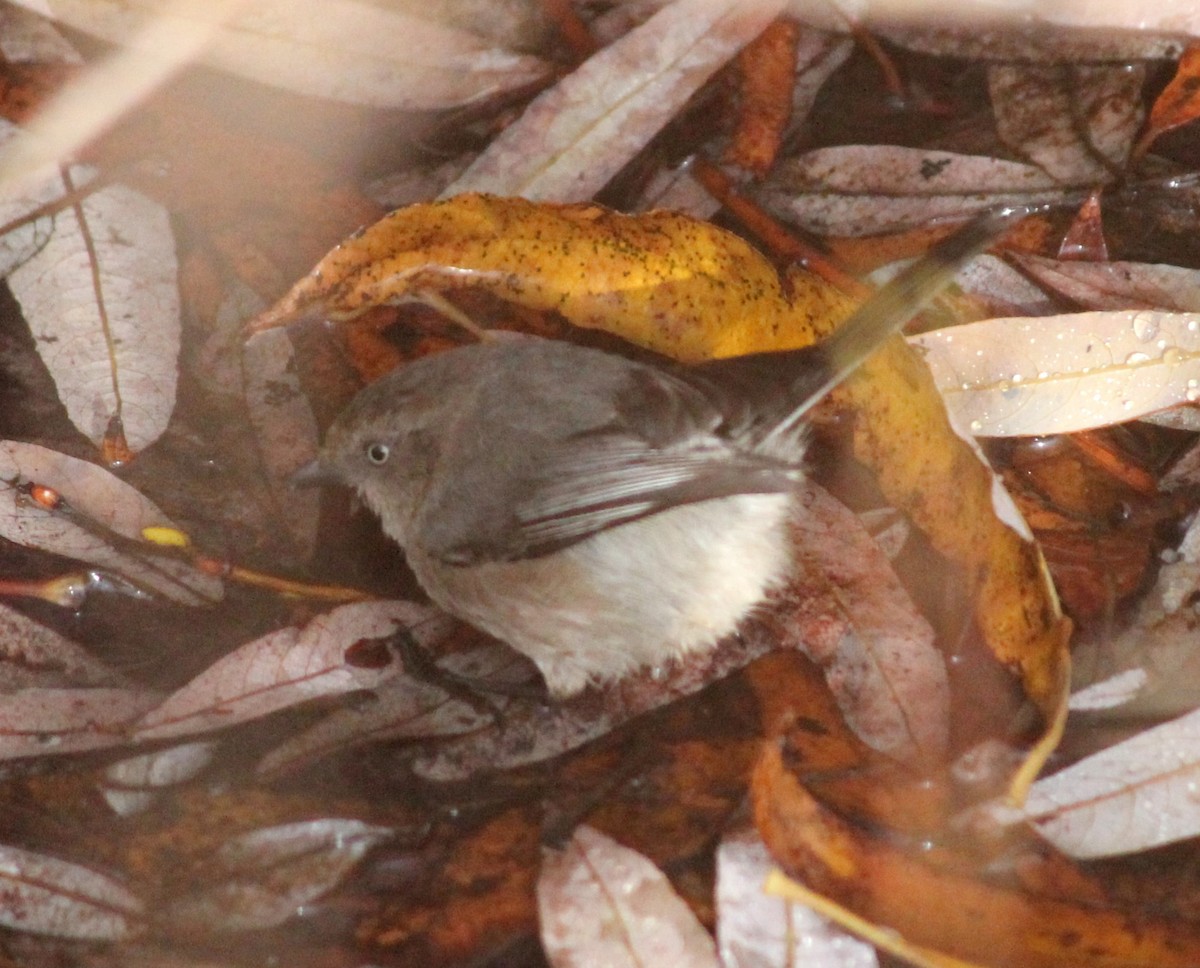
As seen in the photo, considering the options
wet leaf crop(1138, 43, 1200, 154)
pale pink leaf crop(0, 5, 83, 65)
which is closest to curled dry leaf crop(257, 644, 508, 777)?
pale pink leaf crop(0, 5, 83, 65)

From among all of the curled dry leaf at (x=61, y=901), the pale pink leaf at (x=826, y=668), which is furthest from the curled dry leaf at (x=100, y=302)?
the pale pink leaf at (x=826, y=668)

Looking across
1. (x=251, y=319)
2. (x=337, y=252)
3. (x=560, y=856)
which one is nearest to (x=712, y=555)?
(x=560, y=856)

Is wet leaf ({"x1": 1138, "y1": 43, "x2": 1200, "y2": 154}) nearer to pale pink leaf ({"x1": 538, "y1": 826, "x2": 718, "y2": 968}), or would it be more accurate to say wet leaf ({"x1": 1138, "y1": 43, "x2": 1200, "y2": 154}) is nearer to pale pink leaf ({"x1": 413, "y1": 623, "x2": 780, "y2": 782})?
pale pink leaf ({"x1": 413, "y1": 623, "x2": 780, "y2": 782})

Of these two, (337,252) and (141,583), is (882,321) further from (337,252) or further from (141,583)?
(141,583)

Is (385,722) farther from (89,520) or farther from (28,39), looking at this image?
(28,39)

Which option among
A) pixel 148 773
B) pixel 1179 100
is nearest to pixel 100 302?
pixel 148 773

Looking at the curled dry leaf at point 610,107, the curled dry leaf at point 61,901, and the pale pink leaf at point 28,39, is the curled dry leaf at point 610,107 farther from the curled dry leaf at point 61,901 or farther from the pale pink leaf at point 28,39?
the curled dry leaf at point 61,901
